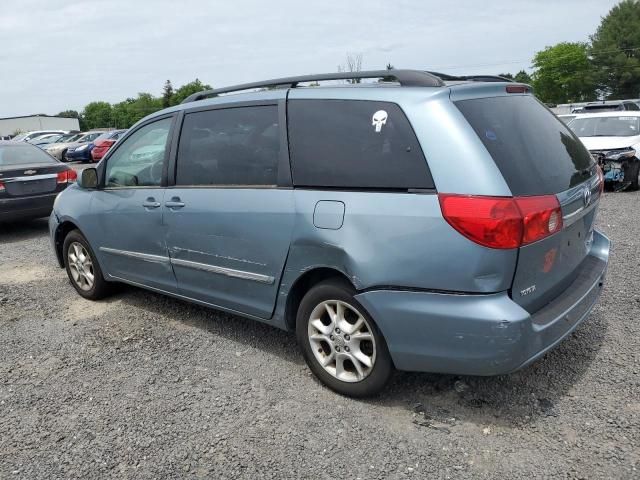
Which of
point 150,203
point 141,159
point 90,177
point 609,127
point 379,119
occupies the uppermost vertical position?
point 379,119

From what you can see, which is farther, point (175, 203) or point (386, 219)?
point (175, 203)

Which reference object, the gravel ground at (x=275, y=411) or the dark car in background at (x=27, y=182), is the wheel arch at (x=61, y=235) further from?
the dark car in background at (x=27, y=182)

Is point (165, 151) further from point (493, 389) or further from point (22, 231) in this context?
point (22, 231)

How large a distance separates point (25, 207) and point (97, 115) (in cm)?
14104

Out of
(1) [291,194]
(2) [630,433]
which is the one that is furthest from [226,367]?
(2) [630,433]

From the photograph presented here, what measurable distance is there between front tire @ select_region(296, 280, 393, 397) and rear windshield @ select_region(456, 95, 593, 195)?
3.40ft

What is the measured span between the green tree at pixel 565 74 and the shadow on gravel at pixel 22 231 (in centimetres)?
8568

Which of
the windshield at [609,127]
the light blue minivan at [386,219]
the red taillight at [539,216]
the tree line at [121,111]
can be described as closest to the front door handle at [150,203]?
the light blue minivan at [386,219]

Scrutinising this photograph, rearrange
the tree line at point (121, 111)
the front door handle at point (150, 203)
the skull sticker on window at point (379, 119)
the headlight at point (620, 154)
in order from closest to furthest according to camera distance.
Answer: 1. the skull sticker on window at point (379, 119)
2. the front door handle at point (150, 203)
3. the headlight at point (620, 154)
4. the tree line at point (121, 111)

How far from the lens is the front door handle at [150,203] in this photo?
4088 mm

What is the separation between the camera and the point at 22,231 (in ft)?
29.3

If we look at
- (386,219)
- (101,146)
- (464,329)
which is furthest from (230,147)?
(101,146)

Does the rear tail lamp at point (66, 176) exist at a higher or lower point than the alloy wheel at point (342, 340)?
higher

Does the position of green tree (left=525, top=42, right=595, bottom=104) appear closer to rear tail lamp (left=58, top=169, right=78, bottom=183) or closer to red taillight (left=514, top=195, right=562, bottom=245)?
rear tail lamp (left=58, top=169, right=78, bottom=183)
